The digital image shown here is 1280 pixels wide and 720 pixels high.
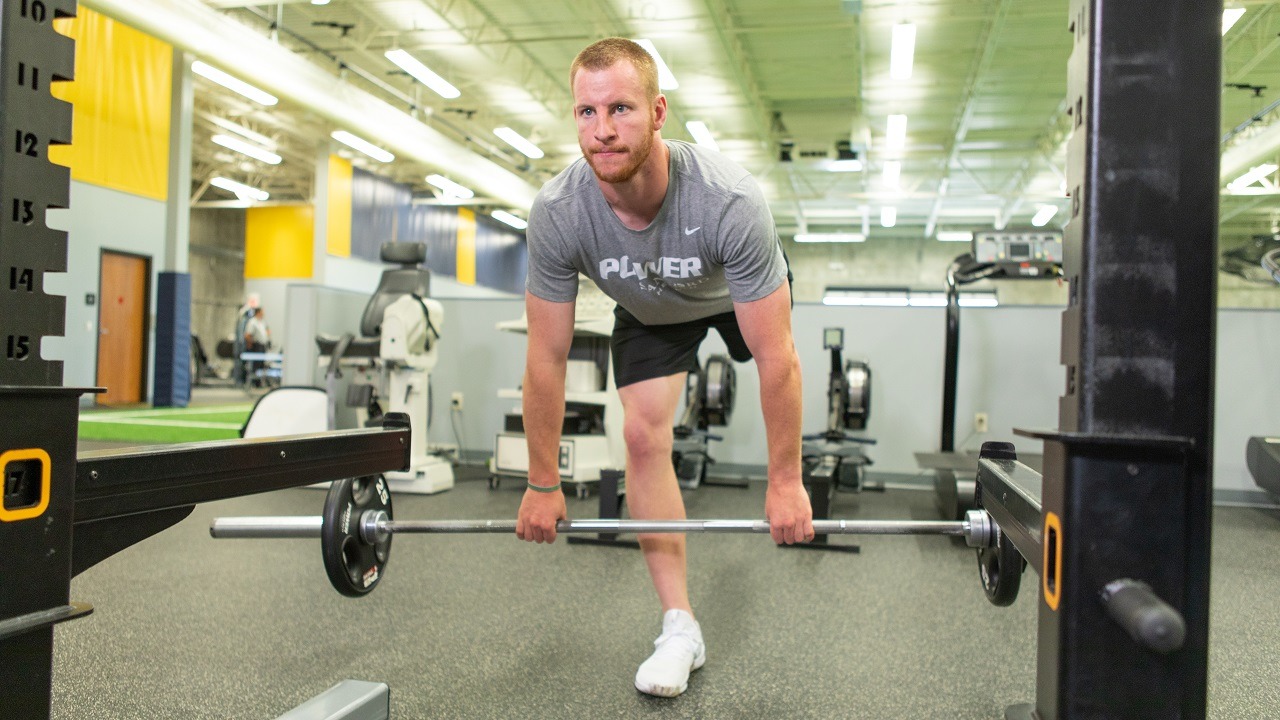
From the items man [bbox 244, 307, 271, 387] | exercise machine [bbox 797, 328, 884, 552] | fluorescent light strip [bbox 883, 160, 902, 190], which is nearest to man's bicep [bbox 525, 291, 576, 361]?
exercise machine [bbox 797, 328, 884, 552]

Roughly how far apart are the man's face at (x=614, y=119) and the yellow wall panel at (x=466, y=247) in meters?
15.4

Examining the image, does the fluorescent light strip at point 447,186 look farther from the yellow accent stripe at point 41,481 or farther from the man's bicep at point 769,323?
the yellow accent stripe at point 41,481

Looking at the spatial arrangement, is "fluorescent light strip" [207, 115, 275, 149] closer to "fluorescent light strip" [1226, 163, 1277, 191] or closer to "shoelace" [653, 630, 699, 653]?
"shoelace" [653, 630, 699, 653]

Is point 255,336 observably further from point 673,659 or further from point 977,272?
point 673,659

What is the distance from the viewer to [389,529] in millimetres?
1545

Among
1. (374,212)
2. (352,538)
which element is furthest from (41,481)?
(374,212)

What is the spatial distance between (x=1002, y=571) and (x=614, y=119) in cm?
95

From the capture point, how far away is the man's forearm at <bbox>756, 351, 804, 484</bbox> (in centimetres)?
141

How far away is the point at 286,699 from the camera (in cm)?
161

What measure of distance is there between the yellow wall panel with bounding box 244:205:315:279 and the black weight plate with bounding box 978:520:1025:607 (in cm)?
1546

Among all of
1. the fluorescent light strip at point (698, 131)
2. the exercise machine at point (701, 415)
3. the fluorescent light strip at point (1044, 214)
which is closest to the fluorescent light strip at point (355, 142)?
the fluorescent light strip at point (698, 131)

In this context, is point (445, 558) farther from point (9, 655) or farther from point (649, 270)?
point (9, 655)

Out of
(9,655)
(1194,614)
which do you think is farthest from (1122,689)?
(9,655)

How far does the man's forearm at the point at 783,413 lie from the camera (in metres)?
1.41
